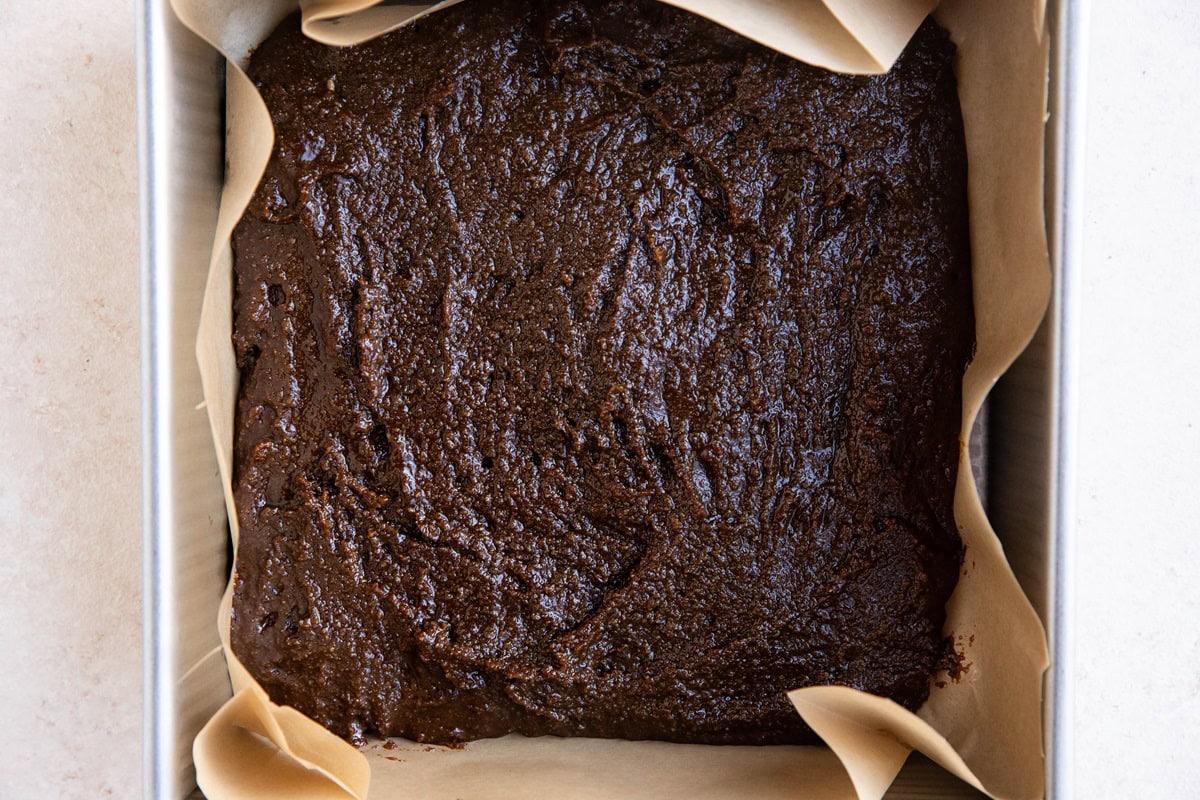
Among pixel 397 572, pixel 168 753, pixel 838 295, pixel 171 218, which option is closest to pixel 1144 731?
pixel 838 295

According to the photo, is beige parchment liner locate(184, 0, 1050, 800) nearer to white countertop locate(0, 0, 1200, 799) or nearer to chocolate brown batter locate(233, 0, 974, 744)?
chocolate brown batter locate(233, 0, 974, 744)

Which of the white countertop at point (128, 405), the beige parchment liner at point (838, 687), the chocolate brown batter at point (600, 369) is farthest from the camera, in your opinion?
the white countertop at point (128, 405)

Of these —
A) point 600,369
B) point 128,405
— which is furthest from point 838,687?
point 128,405

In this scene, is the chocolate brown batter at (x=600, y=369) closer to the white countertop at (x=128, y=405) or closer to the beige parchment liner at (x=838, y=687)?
Result: the beige parchment liner at (x=838, y=687)

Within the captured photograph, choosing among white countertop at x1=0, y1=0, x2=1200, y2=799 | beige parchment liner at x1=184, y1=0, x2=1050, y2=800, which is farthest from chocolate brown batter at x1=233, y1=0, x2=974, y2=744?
white countertop at x1=0, y1=0, x2=1200, y2=799

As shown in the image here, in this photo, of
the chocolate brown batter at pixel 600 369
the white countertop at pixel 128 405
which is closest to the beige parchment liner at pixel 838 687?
the chocolate brown batter at pixel 600 369

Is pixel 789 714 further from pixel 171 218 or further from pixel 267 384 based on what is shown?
pixel 171 218
